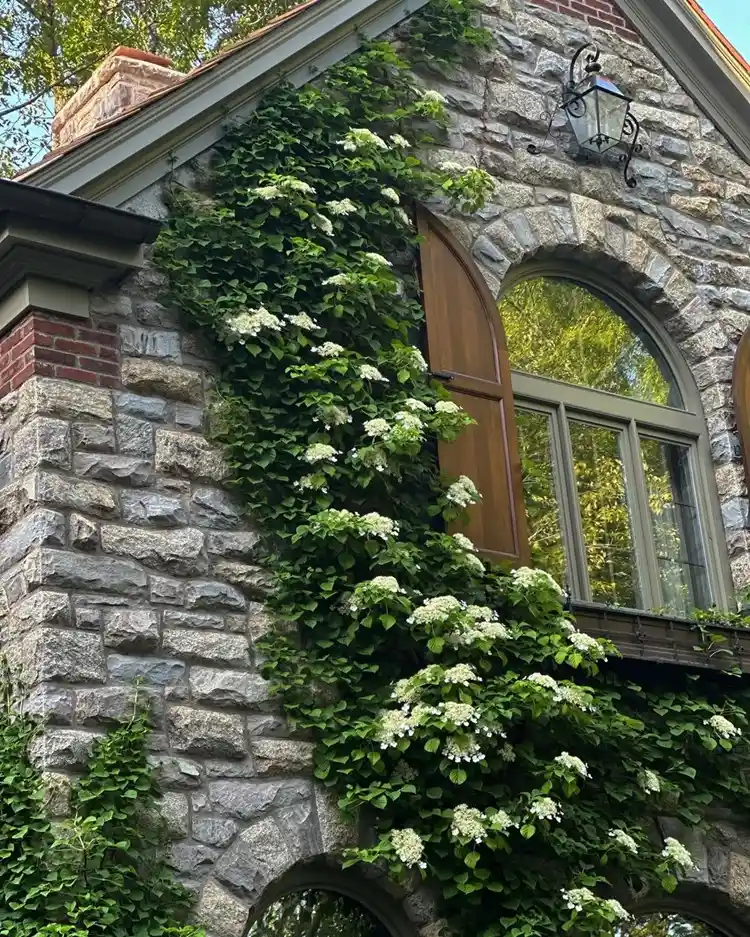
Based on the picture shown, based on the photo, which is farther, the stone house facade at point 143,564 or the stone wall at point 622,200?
the stone wall at point 622,200

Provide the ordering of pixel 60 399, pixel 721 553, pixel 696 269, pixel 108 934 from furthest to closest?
pixel 696 269 < pixel 721 553 < pixel 60 399 < pixel 108 934

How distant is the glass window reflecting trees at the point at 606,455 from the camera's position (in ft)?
27.9

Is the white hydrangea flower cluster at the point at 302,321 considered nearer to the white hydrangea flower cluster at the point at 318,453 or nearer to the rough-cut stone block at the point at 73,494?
the white hydrangea flower cluster at the point at 318,453

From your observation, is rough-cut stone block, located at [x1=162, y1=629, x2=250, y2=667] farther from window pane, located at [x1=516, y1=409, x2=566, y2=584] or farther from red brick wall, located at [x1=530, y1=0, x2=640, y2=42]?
red brick wall, located at [x1=530, y1=0, x2=640, y2=42]

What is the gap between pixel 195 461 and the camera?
23.3ft

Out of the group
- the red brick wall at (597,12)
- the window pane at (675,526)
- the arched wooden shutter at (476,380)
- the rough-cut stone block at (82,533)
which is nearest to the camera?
the rough-cut stone block at (82,533)

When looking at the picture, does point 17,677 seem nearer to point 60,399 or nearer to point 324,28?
point 60,399

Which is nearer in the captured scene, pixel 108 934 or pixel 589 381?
pixel 108 934

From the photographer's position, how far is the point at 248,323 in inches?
288

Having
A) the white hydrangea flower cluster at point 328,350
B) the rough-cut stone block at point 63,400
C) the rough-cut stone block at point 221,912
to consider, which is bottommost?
the rough-cut stone block at point 221,912

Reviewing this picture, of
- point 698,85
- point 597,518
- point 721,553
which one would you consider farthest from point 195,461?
point 698,85

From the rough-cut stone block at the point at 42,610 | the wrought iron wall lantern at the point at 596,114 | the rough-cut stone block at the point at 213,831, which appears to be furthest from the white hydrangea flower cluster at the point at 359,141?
the rough-cut stone block at the point at 213,831

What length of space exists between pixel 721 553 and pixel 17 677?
431 centimetres

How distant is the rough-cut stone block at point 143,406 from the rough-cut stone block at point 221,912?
2.06 metres
